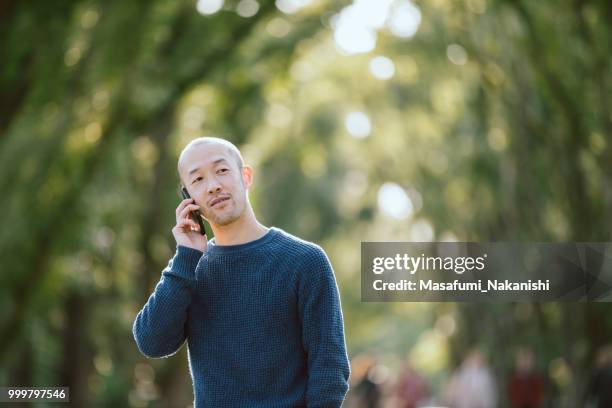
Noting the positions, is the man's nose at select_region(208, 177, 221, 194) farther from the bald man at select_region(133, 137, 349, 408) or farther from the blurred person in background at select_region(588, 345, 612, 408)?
the blurred person in background at select_region(588, 345, 612, 408)

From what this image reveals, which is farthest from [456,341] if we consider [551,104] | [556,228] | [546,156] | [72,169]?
[72,169]

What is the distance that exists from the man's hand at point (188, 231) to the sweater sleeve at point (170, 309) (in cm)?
3

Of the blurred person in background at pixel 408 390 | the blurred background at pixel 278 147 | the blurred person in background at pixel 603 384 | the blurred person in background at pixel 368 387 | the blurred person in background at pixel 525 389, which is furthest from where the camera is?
the blurred person in background at pixel 408 390

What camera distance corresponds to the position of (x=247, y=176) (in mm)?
3256

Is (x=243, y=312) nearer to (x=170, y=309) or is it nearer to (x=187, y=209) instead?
(x=170, y=309)

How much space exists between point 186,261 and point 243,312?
207 millimetres

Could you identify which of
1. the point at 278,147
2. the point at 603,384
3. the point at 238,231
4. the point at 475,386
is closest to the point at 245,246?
the point at 238,231

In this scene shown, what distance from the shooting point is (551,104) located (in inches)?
584

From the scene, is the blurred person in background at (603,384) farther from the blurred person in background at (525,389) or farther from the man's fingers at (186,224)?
the man's fingers at (186,224)

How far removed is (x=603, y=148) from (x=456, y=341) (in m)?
16.3

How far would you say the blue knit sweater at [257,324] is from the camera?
2992 millimetres

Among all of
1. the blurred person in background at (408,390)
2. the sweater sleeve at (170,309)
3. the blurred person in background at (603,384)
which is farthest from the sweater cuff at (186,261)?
the blurred person in background at (408,390)

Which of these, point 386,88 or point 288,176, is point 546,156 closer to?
point 386,88

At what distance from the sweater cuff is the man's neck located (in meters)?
0.08
